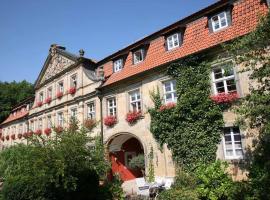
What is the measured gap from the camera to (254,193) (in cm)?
973

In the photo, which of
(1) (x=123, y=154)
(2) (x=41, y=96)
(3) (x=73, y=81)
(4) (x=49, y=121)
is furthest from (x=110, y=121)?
(2) (x=41, y=96)

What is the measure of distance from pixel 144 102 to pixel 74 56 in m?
10.2

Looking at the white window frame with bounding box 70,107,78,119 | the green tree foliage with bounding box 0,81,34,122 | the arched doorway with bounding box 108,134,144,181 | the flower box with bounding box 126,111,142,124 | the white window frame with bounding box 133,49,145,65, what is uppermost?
the green tree foliage with bounding box 0,81,34,122

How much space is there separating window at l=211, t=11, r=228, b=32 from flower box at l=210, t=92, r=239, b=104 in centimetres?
379

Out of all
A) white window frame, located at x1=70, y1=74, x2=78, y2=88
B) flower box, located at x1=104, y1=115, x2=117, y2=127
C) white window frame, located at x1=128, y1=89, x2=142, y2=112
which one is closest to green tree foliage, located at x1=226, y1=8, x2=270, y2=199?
white window frame, located at x1=128, y1=89, x2=142, y2=112

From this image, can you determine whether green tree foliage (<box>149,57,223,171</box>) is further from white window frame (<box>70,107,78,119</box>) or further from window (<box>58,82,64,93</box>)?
window (<box>58,82,64,93</box>)

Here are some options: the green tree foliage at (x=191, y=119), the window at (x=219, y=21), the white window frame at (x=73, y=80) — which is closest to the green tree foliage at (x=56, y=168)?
the green tree foliage at (x=191, y=119)

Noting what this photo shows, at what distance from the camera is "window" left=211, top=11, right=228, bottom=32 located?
14539 millimetres

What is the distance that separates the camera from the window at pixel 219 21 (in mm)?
14539

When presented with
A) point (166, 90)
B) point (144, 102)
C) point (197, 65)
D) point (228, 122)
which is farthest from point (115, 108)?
point (228, 122)

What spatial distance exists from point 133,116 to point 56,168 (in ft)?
23.5

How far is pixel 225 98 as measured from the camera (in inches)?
517

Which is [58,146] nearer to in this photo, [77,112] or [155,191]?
[155,191]

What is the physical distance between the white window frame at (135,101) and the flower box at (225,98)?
562 centimetres
